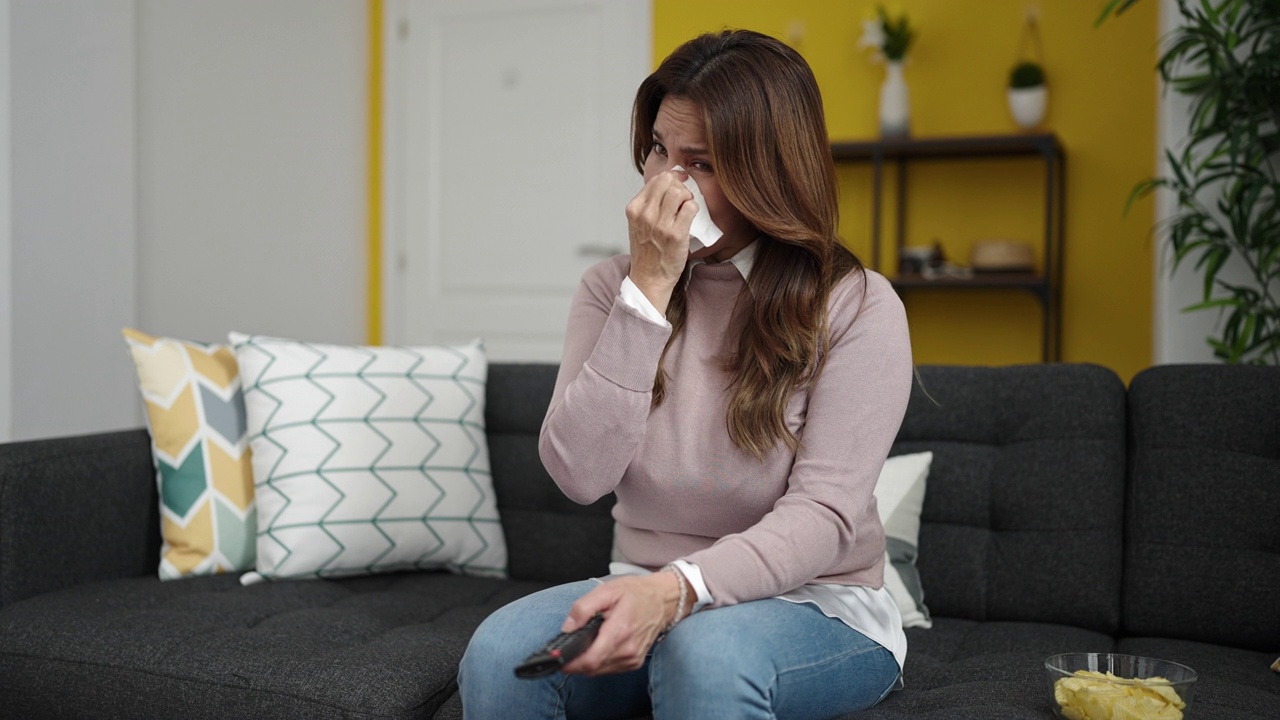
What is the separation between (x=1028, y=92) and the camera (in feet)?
11.5

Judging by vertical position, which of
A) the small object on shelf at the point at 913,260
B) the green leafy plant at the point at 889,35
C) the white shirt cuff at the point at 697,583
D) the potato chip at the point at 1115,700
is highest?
the green leafy plant at the point at 889,35

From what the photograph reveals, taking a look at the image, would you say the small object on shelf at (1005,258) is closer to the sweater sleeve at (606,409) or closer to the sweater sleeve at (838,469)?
the sweater sleeve at (838,469)

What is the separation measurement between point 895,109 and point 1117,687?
2.77 m

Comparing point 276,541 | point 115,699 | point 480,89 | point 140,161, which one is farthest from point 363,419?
point 480,89

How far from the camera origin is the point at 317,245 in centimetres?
414

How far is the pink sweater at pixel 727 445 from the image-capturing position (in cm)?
119

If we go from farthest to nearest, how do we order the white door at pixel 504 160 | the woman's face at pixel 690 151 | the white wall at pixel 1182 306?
the white door at pixel 504 160 → the white wall at pixel 1182 306 → the woman's face at pixel 690 151

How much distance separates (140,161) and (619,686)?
2649 mm

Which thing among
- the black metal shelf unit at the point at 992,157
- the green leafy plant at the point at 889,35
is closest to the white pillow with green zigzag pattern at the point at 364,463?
the black metal shelf unit at the point at 992,157

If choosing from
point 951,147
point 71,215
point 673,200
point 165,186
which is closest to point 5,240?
point 71,215

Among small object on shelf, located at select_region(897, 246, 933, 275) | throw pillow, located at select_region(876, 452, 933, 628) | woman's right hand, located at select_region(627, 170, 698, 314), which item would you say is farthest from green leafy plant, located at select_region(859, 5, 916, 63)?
woman's right hand, located at select_region(627, 170, 698, 314)

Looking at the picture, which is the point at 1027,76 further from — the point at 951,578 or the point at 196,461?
the point at 196,461

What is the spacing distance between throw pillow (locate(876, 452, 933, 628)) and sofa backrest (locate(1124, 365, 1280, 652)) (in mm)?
310

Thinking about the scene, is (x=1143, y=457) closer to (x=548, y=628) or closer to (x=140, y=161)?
(x=548, y=628)
